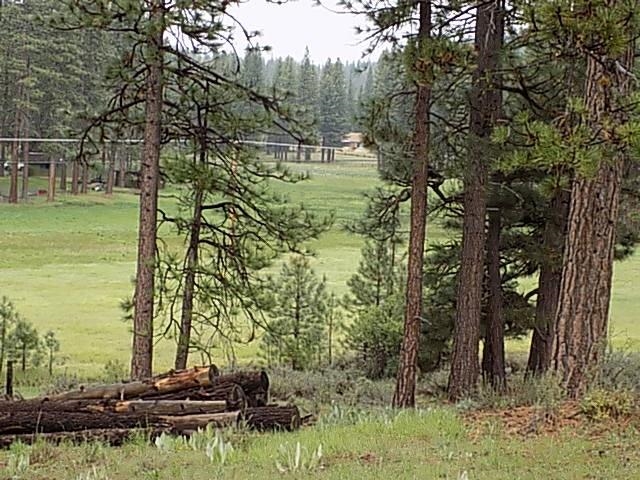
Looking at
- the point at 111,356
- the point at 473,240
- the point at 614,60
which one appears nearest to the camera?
the point at 614,60

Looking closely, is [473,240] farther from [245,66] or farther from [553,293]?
[245,66]

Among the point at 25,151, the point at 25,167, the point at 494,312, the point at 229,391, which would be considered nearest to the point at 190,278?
the point at 229,391

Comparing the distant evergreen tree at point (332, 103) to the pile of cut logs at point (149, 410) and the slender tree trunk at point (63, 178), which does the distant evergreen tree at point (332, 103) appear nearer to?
the slender tree trunk at point (63, 178)

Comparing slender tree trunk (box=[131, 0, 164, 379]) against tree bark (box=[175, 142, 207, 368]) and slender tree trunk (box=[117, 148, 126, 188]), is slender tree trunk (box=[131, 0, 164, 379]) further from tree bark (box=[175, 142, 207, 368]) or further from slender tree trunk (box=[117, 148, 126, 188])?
slender tree trunk (box=[117, 148, 126, 188])

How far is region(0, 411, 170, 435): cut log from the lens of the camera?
6289 millimetres

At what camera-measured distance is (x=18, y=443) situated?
236 inches

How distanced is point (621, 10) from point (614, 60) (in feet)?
2.57

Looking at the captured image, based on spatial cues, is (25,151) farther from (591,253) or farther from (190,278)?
(591,253)

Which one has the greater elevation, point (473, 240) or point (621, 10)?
point (621, 10)

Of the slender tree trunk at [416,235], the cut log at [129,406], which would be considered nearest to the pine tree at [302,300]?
the slender tree trunk at [416,235]

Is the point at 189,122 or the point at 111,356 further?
the point at 111,356

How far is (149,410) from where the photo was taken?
265 inches

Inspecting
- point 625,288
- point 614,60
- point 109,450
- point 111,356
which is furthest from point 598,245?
point 625,288

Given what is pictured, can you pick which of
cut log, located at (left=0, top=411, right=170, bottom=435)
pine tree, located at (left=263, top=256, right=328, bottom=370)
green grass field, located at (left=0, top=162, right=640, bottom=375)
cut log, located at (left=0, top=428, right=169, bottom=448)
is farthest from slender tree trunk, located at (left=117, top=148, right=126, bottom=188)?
cut log, located at (left=0, top=428, right=169, bottom=448)
